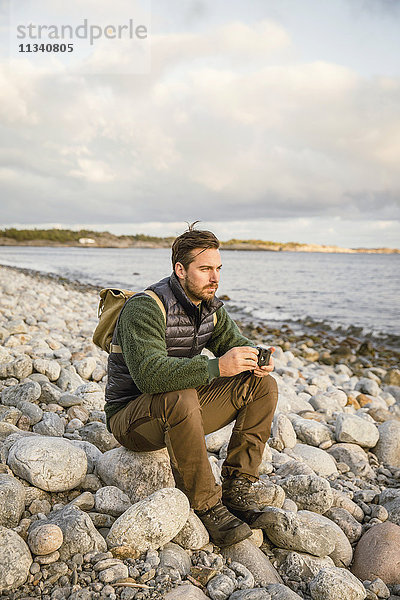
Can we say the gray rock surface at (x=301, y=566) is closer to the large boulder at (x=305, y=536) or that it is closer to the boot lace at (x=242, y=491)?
the large boulder at (x=305, y=536)

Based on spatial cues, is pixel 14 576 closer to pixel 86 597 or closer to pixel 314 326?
pixel 86 597

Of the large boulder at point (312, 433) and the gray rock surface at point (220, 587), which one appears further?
the large boulder at point (312, 433)

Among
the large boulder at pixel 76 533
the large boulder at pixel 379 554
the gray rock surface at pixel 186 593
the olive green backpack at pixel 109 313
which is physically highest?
the olive green backpack at pixel 109 313

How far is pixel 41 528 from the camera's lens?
2908mm

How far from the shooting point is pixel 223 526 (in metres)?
3.26

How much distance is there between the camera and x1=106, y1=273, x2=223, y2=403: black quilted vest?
3.63 m

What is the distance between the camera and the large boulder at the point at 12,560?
8.59 ft

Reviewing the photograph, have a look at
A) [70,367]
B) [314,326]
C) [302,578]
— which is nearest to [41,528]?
[302,578]

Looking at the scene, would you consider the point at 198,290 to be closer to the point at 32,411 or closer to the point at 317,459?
the point at 32,411

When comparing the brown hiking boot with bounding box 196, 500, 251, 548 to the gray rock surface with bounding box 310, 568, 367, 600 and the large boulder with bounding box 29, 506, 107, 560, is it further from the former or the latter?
the large boulder with bounding box 29, 506, 107, 560

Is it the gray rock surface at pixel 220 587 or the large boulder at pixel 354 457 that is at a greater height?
the gray rock surface at pixel 220 587

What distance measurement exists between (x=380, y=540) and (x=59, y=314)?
9856 mm

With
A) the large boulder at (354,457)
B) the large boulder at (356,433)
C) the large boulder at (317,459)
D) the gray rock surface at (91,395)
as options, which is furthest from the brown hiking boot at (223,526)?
the large boulder at (356,433)

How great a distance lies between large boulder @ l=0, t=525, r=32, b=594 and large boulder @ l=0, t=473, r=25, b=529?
0.74ft
